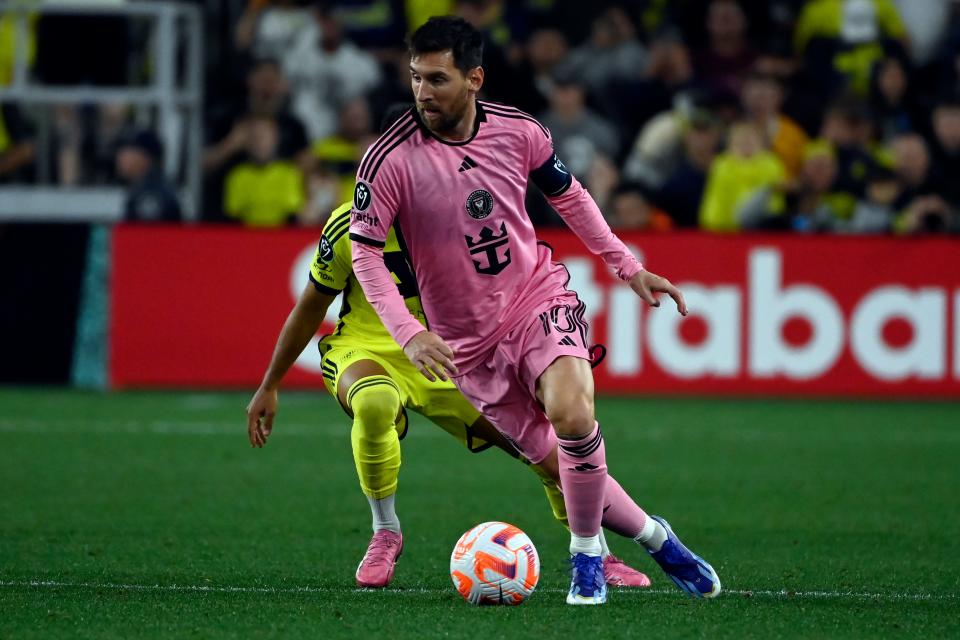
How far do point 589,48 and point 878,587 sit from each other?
1076 cm

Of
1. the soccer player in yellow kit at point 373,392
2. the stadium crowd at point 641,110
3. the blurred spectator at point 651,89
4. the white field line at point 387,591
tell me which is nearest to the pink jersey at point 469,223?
the soccer player in yellow kit at point 373,392

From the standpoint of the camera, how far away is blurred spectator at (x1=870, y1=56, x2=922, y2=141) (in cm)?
1513

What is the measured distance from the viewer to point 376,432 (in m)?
6.10

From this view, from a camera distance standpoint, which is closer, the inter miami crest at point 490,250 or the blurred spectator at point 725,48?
the inter miami crest at point 490,250

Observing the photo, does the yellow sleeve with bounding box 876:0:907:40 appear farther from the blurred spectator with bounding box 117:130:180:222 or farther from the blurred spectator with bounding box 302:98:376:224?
the blurred spectator with bounding box 117:130:180:222

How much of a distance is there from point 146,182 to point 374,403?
8.10 metres

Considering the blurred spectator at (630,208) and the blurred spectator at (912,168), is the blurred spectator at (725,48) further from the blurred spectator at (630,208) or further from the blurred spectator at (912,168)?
the blurred spectator at (630,208)

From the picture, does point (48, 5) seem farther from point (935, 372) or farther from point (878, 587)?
point (878, 587)

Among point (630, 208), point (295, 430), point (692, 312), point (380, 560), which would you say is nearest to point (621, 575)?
point (380, 560)

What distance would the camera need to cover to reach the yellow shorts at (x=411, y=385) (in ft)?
21.2

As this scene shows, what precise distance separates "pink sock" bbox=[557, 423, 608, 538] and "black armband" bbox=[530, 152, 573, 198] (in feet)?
2.87

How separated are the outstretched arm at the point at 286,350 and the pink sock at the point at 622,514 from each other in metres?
1.26

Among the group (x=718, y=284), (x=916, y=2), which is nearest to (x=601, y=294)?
(x=718, y=284)

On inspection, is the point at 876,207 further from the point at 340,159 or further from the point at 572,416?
the point at 572,416
